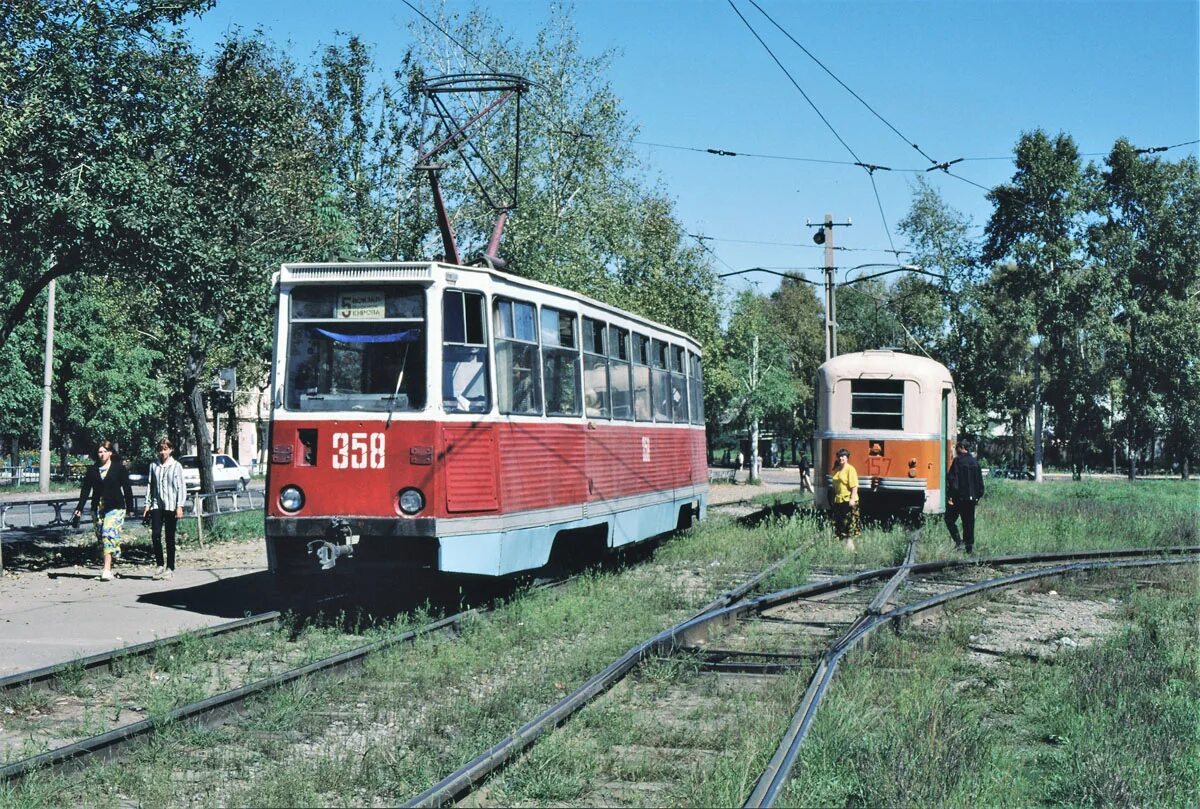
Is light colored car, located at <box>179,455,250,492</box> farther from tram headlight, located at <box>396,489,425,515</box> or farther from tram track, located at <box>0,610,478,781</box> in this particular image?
tram track, located at <box>0,610,478,781</box>

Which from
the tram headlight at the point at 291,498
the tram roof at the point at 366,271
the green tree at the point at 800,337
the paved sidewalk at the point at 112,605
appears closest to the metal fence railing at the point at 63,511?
the paved sidewalk at the point at 112,605

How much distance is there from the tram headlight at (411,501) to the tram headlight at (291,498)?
94cm

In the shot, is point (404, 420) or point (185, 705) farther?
point (404, 420)

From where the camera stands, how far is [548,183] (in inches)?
1406

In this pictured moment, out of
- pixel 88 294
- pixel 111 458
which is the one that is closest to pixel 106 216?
pixel 111 458

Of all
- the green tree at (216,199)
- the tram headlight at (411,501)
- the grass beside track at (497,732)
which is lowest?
the grass beside track at (497,732)

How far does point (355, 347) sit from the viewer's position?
11.9m

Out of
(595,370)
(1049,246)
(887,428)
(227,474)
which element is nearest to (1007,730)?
(595,370)

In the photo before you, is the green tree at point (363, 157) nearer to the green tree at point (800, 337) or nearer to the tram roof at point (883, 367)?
the tram roof at point (883, 367)

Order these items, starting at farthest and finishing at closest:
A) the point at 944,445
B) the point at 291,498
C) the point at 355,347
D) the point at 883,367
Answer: the point at 944,445
the point at 883,367
the point at 355,347
the point at 291,498

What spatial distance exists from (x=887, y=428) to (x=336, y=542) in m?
13.7

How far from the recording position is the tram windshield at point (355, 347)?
38.4ft

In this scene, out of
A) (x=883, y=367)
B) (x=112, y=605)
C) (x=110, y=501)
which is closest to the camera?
(x=112, y=605)

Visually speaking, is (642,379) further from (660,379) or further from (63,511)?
(63,511)
